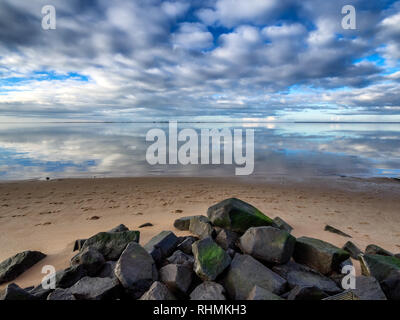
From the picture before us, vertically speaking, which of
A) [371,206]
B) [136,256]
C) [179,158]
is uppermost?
[179,158]

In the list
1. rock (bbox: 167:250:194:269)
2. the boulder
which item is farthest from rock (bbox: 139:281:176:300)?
the boulder

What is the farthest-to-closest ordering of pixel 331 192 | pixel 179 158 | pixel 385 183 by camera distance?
pixel 179 158, pixel 385 183, pixel 331 192

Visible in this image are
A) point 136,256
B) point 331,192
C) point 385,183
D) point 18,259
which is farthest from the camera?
point 385,183

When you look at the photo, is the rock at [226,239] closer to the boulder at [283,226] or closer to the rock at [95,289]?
the boulder at [283,226]

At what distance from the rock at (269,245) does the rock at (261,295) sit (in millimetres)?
969

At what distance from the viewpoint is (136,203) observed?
987 centimetres

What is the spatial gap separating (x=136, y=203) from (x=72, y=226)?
117 inches

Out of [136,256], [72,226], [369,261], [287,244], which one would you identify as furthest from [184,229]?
[369,261]

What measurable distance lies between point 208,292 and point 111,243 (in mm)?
2325

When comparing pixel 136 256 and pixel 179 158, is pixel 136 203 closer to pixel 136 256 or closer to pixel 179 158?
pixel 136 256

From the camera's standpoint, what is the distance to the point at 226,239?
186 inches

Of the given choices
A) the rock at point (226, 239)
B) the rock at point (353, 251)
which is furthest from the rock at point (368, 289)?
the rock at point (226, 239)

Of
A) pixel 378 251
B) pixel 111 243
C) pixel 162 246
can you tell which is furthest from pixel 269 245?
pixel 111 243

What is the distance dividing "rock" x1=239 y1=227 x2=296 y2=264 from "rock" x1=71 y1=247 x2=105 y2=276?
278cm
